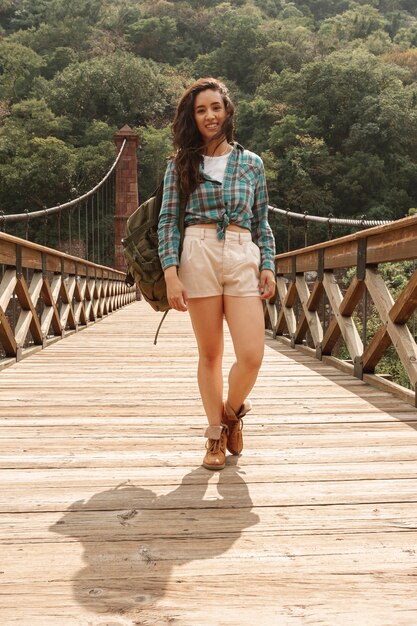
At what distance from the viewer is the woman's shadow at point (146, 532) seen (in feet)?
3.23

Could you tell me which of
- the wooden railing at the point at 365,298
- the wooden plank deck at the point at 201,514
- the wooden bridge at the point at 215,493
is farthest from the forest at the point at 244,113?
the wooden plank deck at the point at 201,514

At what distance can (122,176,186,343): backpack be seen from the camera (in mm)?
1584

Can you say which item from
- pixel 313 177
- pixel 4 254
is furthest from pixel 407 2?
pixel 4 254

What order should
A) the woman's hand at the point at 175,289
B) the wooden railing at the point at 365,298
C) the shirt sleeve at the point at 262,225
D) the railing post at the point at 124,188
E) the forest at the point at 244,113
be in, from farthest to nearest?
the forest at the point at 244,113 < the railing post at the point at 124,188 < the wooden railing at the point at 365,298 < the shirt sleeve at the point at 262,225 < the woman's hand at the point at 175,289

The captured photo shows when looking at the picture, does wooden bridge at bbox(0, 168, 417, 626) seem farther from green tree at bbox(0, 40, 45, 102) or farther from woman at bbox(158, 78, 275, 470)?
green tree at bbox(0, 40, 45, 102)

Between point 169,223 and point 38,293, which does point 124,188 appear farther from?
point 169,223

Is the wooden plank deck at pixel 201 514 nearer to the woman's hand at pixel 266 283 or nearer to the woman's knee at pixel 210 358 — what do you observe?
the woman's knee at pixel 210 358

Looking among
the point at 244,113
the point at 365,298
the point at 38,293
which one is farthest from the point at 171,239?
the point at 244,113

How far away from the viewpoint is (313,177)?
29.3 m

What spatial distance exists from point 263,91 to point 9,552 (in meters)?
35.1

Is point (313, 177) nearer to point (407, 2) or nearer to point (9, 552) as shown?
point (9, 552)

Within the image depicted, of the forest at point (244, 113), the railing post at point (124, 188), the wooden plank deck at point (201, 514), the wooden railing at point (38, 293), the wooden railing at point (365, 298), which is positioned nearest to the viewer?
the wooden plank deck at point (201, 514)

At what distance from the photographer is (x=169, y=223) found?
1542 mm

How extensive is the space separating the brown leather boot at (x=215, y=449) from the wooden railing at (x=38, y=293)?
158 centimetres
